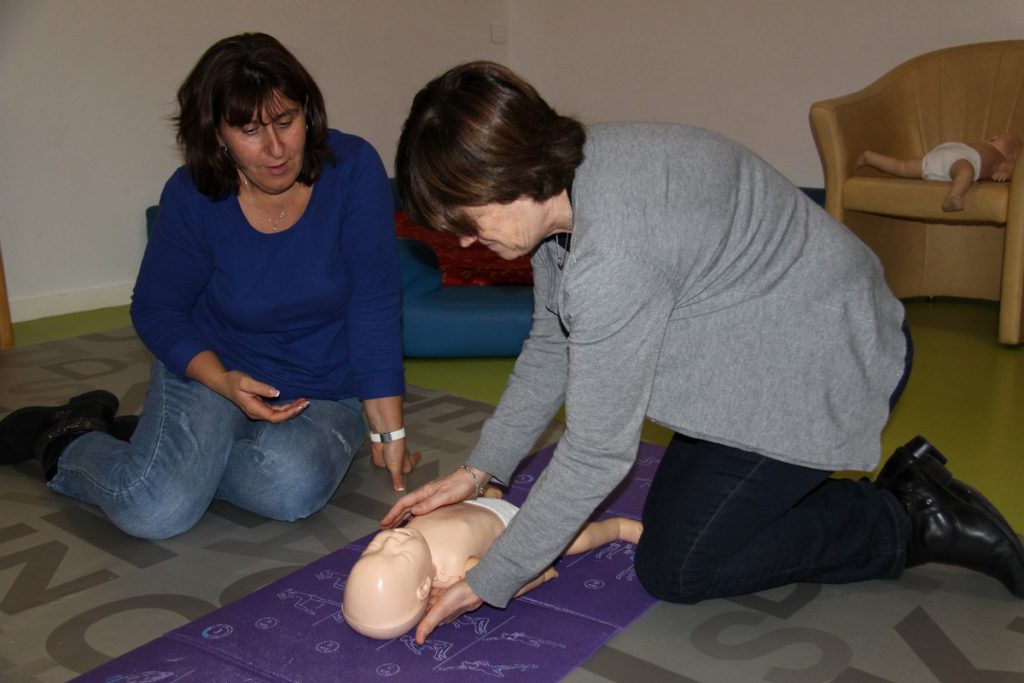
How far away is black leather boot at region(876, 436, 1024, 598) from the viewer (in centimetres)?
166

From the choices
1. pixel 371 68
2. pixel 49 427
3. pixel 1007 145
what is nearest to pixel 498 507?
pixel 49 427

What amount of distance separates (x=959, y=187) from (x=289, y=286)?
242 cm

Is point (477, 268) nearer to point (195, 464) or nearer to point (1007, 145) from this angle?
point (195, 464)

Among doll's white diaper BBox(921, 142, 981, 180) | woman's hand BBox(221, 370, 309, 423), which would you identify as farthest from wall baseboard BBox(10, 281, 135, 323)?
doll's white diaper BBox(921, 142, 981, 180)

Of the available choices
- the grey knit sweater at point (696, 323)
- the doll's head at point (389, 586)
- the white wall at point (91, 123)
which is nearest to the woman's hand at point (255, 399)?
the doll's head at point (389, 586)

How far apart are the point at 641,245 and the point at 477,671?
0.70 m

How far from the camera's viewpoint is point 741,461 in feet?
5.26

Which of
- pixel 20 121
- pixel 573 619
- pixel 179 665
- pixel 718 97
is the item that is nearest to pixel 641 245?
pixel 573 619

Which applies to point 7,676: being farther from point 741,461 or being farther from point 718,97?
point 718,97

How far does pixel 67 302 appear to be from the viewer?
13.3 feet

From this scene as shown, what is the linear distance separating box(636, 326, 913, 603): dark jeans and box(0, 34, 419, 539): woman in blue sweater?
0.71 metres

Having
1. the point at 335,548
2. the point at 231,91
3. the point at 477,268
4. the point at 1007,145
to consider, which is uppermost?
the point at 231,91

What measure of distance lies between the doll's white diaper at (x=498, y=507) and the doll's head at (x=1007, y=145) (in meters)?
2.73

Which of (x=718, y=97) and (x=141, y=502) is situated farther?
(x=718, y=97)
